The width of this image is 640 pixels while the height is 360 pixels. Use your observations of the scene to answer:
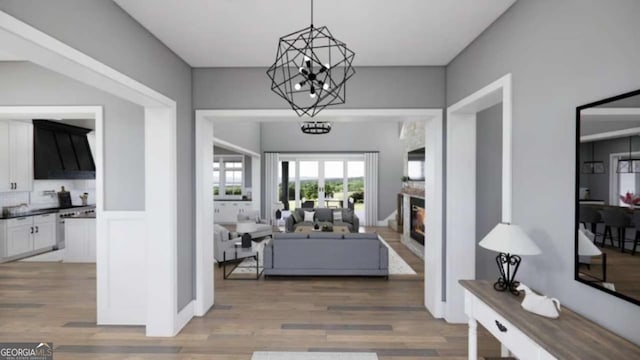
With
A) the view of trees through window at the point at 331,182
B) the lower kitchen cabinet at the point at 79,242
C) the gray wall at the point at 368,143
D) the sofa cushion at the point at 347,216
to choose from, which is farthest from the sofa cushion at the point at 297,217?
the lower kitchen cabinet at the point at 79,242

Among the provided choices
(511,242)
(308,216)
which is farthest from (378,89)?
(308,216)

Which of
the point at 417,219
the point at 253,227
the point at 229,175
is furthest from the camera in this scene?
the point at 229,175

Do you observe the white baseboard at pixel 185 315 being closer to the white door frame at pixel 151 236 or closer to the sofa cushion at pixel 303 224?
the white door frame at pixel 151 236

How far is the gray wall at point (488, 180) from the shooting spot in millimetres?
3324

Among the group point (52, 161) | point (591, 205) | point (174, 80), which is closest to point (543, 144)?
point (591, 205)

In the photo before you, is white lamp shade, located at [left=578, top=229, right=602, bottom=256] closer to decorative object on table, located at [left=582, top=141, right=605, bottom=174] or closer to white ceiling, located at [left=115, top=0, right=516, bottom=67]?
decorative object on table, located at [left=582, top=141, right=605, bottom=174]

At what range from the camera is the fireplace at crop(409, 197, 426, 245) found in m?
6.43

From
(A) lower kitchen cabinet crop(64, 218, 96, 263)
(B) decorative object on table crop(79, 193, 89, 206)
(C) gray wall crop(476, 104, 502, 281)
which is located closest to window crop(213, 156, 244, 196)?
(B) decorative object on table crop(79, 193, 89, 206)

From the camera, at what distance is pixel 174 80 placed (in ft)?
10.2

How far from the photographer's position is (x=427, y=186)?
3.64 meters

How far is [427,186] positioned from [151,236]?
304 centimetres

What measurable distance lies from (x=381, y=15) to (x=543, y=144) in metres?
1.50

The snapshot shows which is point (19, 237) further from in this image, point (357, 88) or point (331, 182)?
point (331, 182)

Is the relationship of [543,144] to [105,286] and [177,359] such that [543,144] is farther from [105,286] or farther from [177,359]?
[105,286]
